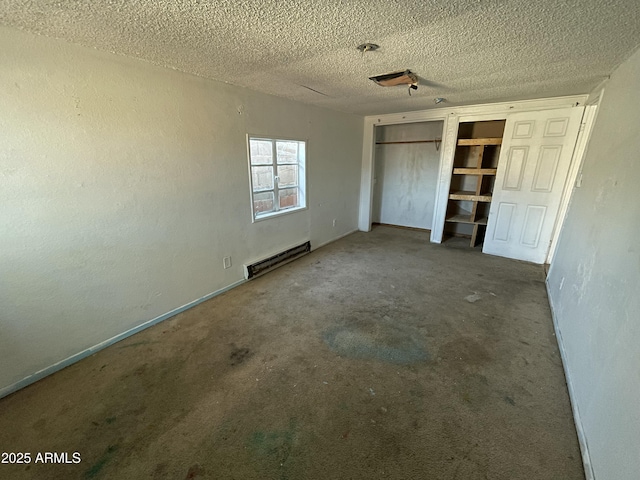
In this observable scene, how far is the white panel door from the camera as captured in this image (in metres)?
3.36

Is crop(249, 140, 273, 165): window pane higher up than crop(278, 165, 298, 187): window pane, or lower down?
higher up

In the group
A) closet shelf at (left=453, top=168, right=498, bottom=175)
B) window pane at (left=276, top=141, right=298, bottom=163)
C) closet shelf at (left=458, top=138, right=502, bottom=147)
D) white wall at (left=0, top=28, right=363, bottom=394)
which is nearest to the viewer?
white wall at (left=0, top=28, right=363, bottom=394)

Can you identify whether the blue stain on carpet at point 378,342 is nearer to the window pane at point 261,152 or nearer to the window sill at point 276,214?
the window sill at point 276,214

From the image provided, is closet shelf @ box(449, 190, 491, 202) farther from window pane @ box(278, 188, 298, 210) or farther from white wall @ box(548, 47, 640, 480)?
window pane @ box(278, 188, 298, 210)

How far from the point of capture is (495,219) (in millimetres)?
3986

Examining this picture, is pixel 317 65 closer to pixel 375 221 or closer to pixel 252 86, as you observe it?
pixel 252 86

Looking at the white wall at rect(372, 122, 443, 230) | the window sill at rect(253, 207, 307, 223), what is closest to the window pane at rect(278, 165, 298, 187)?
the window sill at rect(253, 207, 307, 223)

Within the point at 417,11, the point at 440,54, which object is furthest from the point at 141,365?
the point at 440,54

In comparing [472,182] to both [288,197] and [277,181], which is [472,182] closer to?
[288,197]

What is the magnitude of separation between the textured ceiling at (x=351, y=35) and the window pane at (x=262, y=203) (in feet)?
4.08

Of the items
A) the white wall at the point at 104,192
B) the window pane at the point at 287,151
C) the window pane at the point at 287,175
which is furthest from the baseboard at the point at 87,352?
the window pane at the point at 287,151

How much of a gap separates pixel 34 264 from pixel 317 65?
95.1 inches

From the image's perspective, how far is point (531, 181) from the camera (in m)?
3.62

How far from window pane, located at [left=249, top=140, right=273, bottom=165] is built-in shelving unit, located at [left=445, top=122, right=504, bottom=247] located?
9.80 feet
